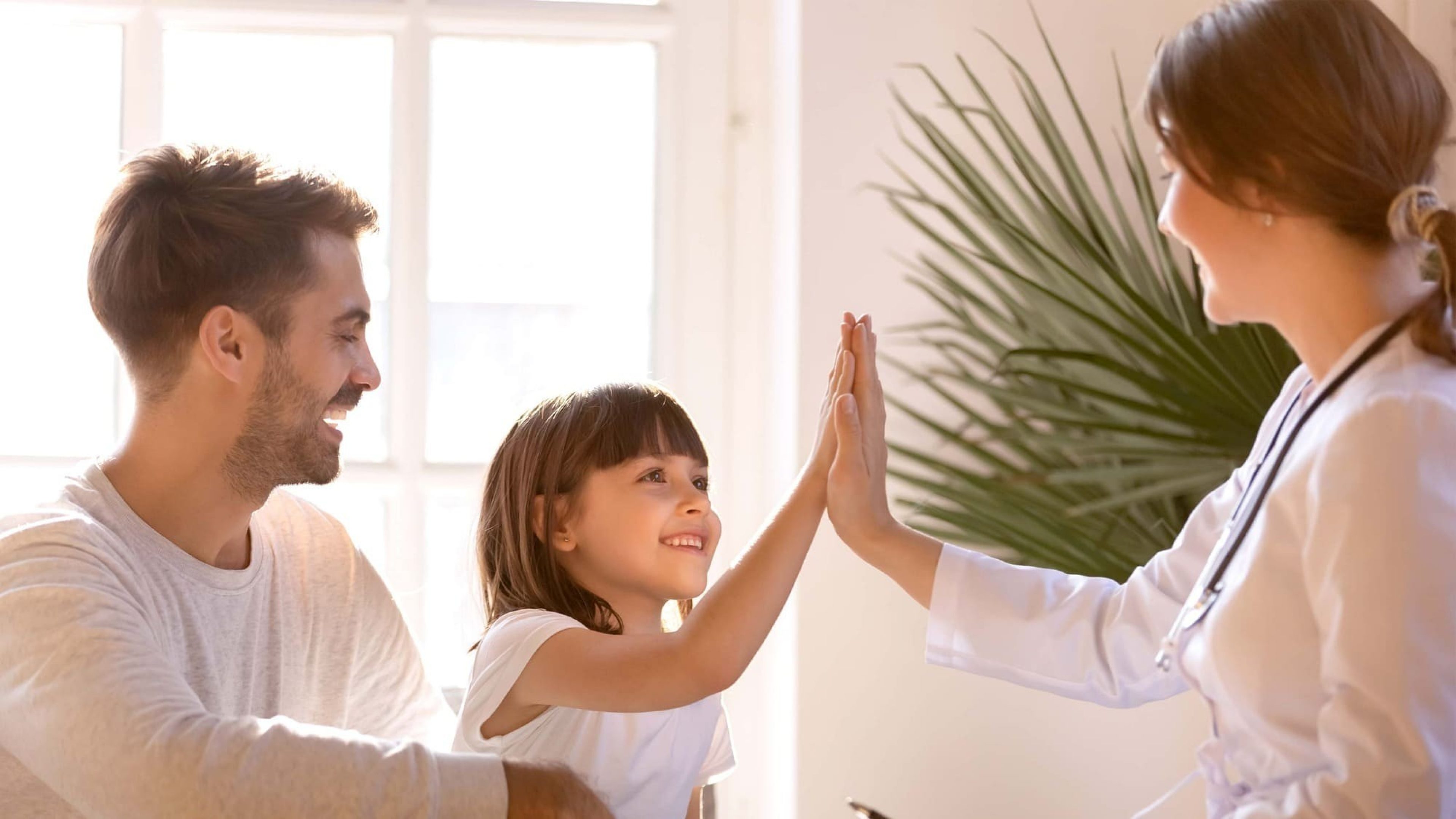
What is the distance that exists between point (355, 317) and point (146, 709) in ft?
2.06

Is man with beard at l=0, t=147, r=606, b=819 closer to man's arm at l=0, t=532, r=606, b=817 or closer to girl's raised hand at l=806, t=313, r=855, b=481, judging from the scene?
man's arm at l=0, t=532, r=606, b=817

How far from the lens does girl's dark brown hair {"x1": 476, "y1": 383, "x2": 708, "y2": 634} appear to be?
1685 millimetres

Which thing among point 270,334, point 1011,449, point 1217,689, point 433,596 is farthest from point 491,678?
point 433,596

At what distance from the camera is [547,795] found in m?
1.25

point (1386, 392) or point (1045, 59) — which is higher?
point (1045, 59)

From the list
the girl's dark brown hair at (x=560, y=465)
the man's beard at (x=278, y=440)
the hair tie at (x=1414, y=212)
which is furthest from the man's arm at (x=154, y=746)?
the hair tie at (x=1414, y=212)

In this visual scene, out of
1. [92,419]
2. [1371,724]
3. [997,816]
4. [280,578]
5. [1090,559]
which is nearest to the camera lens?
[1371,724]

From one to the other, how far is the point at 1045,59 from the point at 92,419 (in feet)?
6.23

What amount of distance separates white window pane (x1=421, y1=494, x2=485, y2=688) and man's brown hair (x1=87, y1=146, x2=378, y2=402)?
994 millimetres

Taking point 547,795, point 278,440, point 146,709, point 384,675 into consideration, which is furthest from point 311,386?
point 547,795

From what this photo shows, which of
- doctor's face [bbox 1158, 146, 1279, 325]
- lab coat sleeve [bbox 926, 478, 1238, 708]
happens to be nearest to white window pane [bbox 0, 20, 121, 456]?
lab coat sleeve [bbox 926, 478, 1238, 708]

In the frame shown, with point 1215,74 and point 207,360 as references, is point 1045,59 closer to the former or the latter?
point 1215,74

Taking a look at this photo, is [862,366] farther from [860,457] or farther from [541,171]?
[541,171]

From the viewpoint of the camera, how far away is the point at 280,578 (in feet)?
5.59
